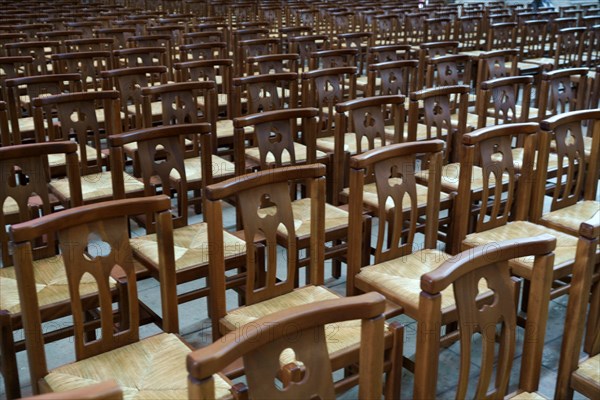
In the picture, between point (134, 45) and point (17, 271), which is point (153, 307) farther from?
point (134, 45)

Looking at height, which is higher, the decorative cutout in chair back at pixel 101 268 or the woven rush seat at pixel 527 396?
the decorative cutout in chair back at pixel 101 268

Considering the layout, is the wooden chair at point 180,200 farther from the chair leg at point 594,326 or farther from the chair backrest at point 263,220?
the chair leg at point 594,326

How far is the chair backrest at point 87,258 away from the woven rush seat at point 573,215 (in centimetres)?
174

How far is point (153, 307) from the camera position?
3105 mm

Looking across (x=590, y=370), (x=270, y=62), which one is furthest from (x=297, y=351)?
(x=270, y=62)

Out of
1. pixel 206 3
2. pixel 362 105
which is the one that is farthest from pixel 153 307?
pixel 206 3

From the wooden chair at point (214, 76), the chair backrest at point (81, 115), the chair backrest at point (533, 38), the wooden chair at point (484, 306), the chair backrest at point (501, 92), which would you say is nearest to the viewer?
the wooden chair at point (484, 306)

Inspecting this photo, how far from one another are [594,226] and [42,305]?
1622mm

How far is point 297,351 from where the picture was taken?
4.09 feet

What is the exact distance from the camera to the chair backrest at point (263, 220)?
2004 mm

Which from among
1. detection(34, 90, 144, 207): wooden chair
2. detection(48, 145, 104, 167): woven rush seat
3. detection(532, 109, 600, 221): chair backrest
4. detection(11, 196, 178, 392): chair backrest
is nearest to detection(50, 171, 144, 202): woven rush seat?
detection(34, 90, 144, 207): wooden chair

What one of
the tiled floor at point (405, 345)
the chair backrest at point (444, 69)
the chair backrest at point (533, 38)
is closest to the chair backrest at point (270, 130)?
the tiled floor at point (405, 345)

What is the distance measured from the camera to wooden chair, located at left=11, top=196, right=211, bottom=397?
1736 mm

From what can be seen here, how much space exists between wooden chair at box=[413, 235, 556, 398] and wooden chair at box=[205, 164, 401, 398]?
1.31 ft
